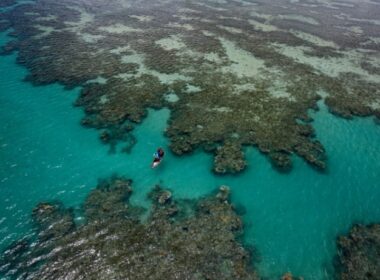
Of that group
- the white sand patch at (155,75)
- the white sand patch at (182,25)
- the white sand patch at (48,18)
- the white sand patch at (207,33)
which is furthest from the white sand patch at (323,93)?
the white sand patch at (48,18)

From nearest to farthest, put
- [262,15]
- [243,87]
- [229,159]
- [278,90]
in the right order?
[229,159]
[278,90]
[243,87]
[262,15]

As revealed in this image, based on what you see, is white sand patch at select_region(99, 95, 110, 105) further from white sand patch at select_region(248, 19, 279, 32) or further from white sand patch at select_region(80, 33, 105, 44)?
white sand patch at select_region(248, 19, 279, 32)

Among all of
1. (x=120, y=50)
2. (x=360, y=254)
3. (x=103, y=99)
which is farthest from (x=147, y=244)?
(x=120, y=50)

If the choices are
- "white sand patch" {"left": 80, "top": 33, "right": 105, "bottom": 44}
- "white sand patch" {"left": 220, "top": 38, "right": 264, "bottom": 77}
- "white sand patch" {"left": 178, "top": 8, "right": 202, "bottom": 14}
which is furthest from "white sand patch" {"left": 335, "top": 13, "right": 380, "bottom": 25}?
"white sand patch" {"left": 80, "top": 33, "right": 105, "bottom": 44}

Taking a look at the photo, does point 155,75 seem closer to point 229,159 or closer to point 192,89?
point 192,89

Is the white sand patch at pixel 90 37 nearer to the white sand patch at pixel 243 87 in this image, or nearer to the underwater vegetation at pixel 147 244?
the white sand patch at pixel 243 87
